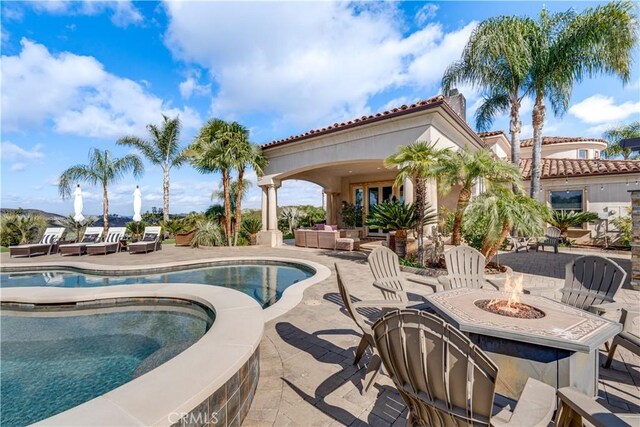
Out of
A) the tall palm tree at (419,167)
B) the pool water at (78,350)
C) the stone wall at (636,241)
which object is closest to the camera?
the pool water at (78,350)

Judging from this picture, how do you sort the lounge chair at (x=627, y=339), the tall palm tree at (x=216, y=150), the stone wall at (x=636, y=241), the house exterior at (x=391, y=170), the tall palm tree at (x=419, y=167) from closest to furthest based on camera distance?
the lounge chair at (x=627, y=339)
the stone wall at (x=636, y=241)
the tall palm tree at (x=419, y=167)
the house exterior at (x=391, y=170)
the tall palm tree at (x=216, y=150)

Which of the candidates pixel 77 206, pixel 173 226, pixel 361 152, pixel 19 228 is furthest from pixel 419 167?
pixel 19 228

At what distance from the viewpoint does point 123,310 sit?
210 inches

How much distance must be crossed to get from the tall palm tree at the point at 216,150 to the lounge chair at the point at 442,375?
44.6 ft

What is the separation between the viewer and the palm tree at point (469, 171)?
7970 mm

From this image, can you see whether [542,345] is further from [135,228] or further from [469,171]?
[135,228]

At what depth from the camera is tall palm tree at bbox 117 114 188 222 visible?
788 inches

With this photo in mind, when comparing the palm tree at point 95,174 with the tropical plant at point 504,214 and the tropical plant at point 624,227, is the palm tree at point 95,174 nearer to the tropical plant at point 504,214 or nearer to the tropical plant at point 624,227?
the tropical plant at point 504,214

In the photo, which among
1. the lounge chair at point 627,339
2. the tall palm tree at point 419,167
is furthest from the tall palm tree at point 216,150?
the lounge chair at point 627,339

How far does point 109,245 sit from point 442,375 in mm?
16296

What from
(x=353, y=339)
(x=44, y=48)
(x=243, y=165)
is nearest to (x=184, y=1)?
(x=44, y=48)

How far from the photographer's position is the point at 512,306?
300 centimetres

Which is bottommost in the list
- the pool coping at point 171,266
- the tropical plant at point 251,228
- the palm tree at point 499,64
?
the pool coping at point 171,266
